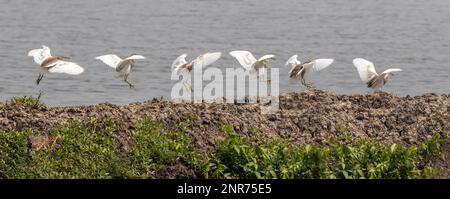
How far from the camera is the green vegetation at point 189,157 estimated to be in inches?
412

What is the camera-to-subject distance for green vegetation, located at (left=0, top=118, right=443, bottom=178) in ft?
34.4

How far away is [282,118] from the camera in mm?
11930

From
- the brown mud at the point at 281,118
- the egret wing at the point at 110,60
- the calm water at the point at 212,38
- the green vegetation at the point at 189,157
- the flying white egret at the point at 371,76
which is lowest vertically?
the green vegetation at the point at 189,157

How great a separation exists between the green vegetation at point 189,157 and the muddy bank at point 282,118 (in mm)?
275

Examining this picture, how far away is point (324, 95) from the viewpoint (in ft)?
42.3

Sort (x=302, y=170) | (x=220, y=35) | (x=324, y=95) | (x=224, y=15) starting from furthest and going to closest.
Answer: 1. (x=224, y=15)
2. (x=220, y=35)
3. (x=324, y=95)
4. (x=302, y=170)

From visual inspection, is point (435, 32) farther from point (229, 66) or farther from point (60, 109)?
point (60, 109)

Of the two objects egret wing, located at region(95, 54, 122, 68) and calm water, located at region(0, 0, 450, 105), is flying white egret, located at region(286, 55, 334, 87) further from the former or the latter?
calm water, located at region(0, 0, 450, 105)

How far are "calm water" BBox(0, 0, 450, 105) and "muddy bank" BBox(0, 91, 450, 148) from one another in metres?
4.24

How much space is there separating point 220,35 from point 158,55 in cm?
217

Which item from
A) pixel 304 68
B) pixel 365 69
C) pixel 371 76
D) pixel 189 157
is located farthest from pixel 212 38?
pixel 189 157

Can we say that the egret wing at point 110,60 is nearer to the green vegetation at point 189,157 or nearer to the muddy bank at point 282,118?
the muddy bank at point 282,118

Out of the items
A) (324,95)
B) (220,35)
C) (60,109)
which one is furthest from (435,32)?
(60,109)

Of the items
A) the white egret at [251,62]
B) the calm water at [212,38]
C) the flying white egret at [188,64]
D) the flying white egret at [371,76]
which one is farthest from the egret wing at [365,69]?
the calm water at [212,38]
